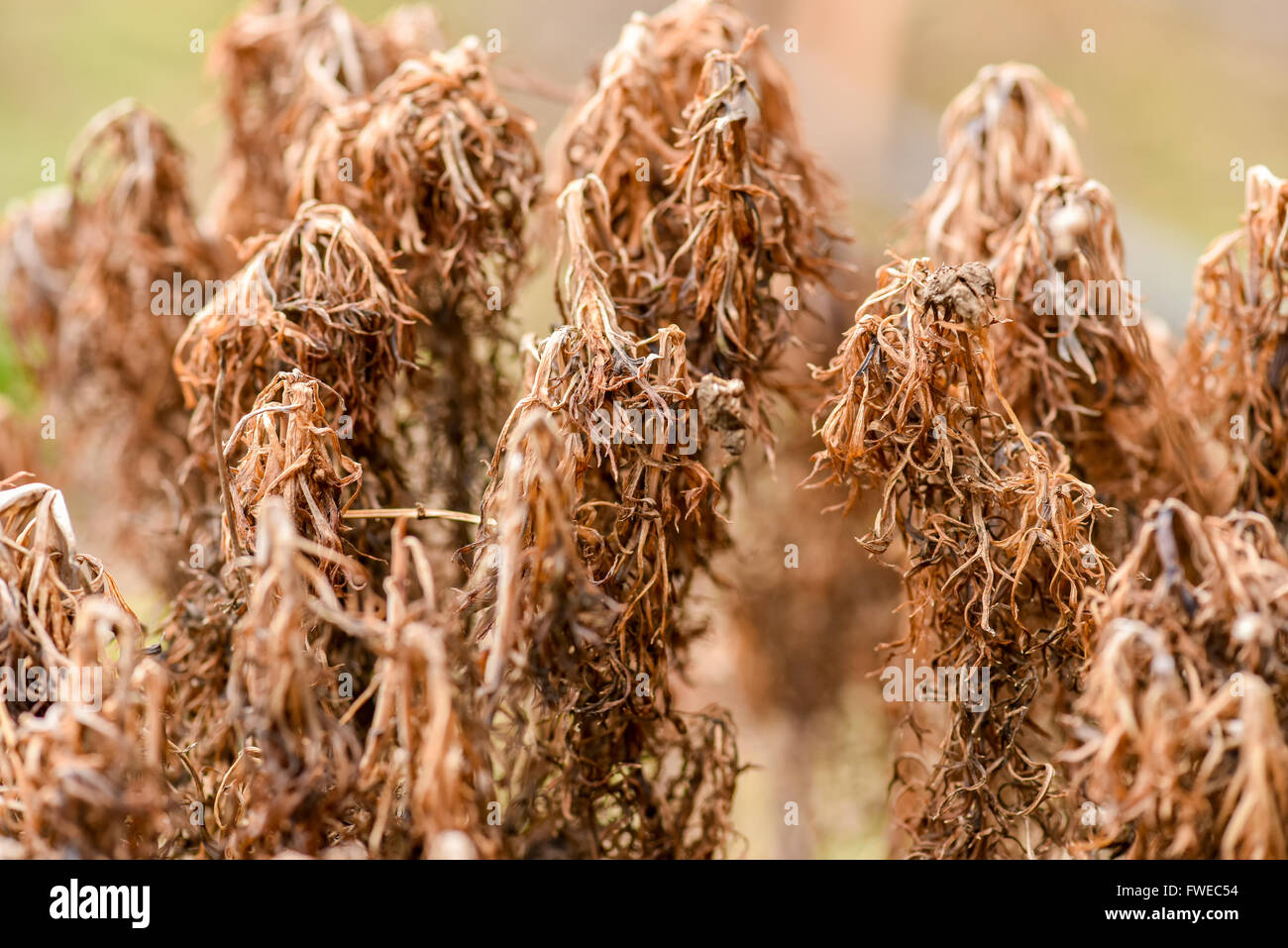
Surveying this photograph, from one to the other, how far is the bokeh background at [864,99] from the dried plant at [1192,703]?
3.23 feet

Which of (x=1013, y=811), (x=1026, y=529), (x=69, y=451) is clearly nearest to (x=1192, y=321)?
(x=1026, y=529)

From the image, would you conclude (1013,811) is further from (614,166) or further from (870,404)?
(614,166)

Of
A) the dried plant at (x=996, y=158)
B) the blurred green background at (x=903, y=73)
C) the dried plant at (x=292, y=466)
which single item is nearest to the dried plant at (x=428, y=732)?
the dried plant at (x=292, y=466)

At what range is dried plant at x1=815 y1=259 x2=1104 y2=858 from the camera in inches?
33.8

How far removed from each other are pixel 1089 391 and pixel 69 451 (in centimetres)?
154

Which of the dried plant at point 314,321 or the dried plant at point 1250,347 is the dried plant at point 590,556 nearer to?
the dried plant at point 314,321

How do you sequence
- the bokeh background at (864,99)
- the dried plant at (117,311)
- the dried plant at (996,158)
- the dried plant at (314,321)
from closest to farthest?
1. the dried plant at (314,321)
2. the dried plant at (996,158)
3. the dried plant at (117,311)
4. the bokeh background at (864,99)

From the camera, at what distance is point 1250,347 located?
3.47ft

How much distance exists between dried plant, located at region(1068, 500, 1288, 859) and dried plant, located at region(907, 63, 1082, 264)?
1.70 feet

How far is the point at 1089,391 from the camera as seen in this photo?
3.65 feet

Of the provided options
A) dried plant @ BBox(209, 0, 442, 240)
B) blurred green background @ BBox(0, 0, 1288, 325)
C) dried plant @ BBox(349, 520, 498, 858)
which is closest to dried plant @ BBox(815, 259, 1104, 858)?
dried plant @ BBox(349, 520, 498, 858)

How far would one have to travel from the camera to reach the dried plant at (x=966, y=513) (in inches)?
33.8

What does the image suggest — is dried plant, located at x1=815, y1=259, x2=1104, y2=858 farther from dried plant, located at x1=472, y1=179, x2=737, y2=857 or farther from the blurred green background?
the blurred green background

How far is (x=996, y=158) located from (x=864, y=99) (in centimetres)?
142
